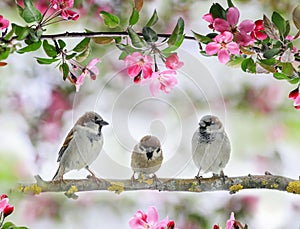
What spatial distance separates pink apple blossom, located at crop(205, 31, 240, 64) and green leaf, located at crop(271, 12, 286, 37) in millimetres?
63

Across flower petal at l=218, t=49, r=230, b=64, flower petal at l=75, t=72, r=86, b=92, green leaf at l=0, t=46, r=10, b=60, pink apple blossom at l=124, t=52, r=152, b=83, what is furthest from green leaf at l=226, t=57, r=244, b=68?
green leaf at l=0, t=46, r=10, b=60

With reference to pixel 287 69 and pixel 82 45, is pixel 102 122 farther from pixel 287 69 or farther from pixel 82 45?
pixel 287 69

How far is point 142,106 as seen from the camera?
2.91 feet

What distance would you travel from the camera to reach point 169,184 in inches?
36.4

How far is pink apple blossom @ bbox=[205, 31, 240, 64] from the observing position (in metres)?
0.68

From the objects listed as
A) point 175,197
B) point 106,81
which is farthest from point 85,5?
point 175,197

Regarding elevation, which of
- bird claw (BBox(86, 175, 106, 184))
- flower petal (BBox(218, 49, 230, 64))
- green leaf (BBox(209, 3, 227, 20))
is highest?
green leaf (BBox(209, 3, 227, 20))

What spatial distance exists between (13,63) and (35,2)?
5.7 inches

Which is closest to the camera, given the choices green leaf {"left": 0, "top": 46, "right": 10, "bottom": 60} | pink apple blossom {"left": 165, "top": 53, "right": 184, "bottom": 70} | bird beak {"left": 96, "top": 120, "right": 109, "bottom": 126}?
green leaf {"left": 0, "top": 46, "right": 10, "bottom": 60}

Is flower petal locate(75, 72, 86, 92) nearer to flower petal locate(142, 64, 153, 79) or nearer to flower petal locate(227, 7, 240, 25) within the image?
flower petal locate(142, 64, 153, 79)

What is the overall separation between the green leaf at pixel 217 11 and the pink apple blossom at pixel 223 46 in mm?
28

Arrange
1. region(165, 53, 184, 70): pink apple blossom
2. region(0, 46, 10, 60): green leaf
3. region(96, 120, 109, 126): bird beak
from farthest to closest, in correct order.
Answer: region(96, 120, 109, 126): bird beak < region(165, 53, 184, 70): pink apple blossom < region(0, 46, 10, 60): green leaf

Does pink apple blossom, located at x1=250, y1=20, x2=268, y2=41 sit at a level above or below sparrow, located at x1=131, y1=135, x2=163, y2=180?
above

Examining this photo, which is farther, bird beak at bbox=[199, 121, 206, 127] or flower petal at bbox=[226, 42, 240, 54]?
bird beak at bbox=[199, 121, 206, 127]
